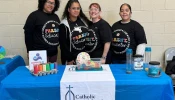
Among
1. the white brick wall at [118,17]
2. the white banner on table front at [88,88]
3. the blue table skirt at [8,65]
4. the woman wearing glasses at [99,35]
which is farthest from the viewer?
the white brick wall at [118,17]

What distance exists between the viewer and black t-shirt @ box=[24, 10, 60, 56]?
2.33m

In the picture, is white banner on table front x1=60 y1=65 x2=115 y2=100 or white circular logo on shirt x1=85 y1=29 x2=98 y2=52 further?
white circular logo on shirt x1=85 y1=29 x2=98 y2=52

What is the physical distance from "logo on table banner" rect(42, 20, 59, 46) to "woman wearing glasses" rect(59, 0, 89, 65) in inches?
3.1

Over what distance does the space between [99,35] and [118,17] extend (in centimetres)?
72

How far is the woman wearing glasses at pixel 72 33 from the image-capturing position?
2328mm

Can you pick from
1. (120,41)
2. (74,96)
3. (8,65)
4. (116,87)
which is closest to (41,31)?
(8,65)

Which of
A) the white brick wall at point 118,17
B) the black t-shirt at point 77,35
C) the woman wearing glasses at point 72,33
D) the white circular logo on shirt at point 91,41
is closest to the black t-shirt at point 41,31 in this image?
the woman wearing glasses at point 72,33

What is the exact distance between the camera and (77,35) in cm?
235

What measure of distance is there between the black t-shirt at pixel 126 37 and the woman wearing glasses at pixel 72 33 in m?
0.37

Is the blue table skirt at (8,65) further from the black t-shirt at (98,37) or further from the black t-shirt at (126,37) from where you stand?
the black t-shirt at (126,37)

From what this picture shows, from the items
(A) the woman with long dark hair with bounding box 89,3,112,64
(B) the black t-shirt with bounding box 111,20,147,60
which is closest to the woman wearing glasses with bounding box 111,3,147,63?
(B) the black t-shirt with bounding box 111,20,147,60

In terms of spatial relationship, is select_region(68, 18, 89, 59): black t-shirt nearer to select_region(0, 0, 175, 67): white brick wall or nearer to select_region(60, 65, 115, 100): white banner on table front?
select_region(0, 0, 175, 67): white brick wall

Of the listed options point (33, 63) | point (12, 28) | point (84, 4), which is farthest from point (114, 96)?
point (12, 28)

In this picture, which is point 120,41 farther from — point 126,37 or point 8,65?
point 8,65
